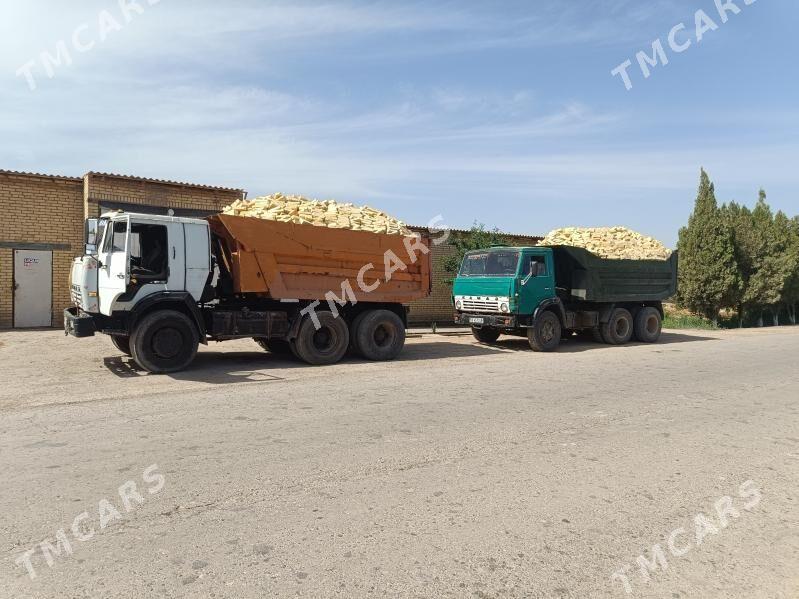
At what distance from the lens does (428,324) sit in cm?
2078

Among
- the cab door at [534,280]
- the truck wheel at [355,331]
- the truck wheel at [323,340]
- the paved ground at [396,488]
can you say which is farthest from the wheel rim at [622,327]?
the truck wheel at [323,340]

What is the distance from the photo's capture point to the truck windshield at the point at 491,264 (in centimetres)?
1383

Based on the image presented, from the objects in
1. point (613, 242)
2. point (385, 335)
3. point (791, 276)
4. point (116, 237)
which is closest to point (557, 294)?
point (613, 242)

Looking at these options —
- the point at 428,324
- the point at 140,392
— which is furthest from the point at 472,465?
the point at 428,324

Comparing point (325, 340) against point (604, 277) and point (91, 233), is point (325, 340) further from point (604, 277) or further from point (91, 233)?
point (604, 277)

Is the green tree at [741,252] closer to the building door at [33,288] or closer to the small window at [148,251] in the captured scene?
the small window at [148,251]

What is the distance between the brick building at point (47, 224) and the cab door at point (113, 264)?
22.3 ft

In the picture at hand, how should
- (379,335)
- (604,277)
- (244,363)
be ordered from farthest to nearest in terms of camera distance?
(604,277), (379,335), (244,363)

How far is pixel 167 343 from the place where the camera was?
9555 mm

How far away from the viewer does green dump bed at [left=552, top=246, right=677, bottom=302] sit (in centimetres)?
1497

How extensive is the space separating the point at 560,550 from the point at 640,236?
15.7 meters

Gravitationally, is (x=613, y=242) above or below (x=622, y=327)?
above

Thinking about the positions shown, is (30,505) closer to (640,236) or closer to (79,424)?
(79,424)

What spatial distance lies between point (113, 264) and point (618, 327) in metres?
12.5
